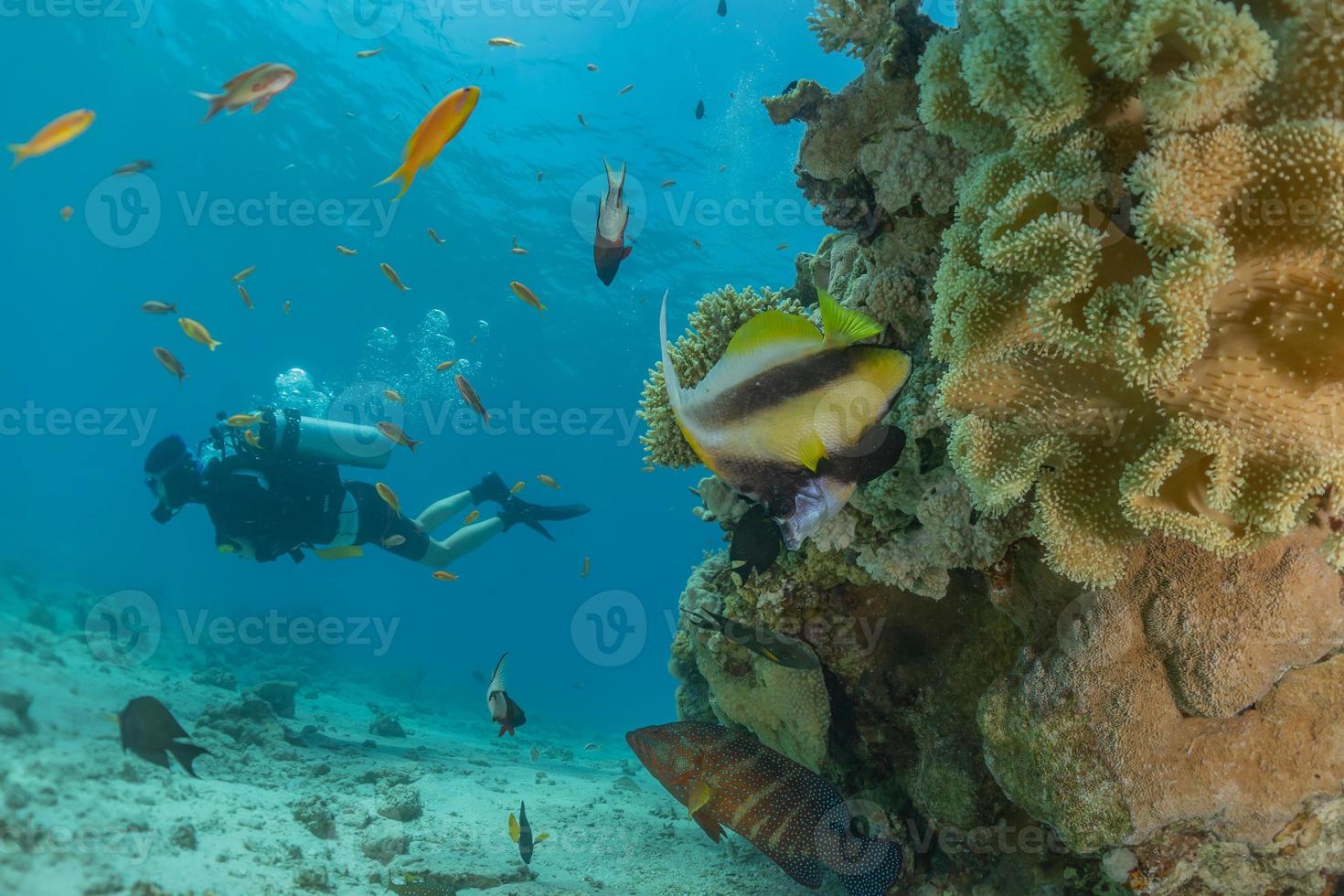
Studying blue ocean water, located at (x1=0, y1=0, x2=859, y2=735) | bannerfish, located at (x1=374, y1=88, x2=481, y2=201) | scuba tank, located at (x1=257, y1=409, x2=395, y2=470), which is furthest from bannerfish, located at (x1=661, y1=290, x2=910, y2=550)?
scuba tank, located at (x1=257, y1=409, x2=395, y2=470)

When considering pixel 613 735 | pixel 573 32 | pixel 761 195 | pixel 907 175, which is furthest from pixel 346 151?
pixel 907 175

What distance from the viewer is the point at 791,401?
4.69 ft

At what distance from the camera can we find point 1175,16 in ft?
4.68

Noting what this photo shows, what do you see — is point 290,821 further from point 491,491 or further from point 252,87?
point 491,491

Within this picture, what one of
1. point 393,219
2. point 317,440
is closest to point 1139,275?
point 317,440

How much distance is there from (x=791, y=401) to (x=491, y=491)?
1244 centimetres

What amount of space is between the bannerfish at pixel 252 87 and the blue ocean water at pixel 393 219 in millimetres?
2217

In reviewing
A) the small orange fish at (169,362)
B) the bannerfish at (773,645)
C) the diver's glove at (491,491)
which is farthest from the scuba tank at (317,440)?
the bannerfish at (773,645)

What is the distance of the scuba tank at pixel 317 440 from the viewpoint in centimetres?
927

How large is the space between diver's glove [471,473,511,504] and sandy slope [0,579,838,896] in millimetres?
5251

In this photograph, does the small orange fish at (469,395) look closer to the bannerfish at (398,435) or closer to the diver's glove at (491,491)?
the bannerfish at (398,435)

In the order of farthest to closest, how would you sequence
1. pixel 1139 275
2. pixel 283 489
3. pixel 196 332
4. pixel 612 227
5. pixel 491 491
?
pixel 491 491
pixel 283 489
pixel 196 332
pixel 612 227
pixel 1139 275

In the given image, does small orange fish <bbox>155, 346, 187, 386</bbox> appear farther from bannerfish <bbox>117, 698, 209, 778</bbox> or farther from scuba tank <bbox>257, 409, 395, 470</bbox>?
bannerfish <bbox>117, 698, 209, 778</bbox>

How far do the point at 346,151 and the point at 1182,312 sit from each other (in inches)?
1363
